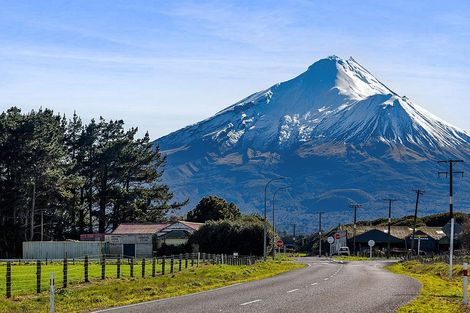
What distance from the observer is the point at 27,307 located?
934 inches

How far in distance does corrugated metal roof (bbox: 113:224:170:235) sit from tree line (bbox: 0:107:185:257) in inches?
273

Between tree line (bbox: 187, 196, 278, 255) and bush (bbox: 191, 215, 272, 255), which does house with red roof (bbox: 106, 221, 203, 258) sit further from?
bush (bbox: 191, 215, 272, 255)

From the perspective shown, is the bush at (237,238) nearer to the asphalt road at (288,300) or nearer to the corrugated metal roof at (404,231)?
the asphalt road at (288,300)

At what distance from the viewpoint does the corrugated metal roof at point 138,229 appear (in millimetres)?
94438

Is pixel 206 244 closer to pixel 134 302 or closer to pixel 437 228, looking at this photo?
pixel 134 302

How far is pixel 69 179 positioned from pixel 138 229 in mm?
9878

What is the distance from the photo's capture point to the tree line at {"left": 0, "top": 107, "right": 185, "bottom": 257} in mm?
87938

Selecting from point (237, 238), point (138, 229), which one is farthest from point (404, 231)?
point (138, 229)

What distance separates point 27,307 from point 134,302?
3.23m

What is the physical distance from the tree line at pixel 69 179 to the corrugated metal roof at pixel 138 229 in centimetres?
694

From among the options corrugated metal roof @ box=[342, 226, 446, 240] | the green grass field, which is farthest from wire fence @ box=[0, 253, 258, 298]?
corrugated metal roof @ box=[342, 226, 446, 240]

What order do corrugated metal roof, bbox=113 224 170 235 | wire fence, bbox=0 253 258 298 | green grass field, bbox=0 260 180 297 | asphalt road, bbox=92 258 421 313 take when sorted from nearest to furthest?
asphalt road, bbox=92 258 421 313 < wire fence, bbox=0 253 258 298 < green grass field, bbox=0 260 180 297 < corrugated metal roof, bbox=113 224 170 235

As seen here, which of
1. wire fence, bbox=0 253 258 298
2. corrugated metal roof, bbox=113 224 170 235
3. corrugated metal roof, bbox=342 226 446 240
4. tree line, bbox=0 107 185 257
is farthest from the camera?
corrugated metal roof, bbox=342 226 446 240

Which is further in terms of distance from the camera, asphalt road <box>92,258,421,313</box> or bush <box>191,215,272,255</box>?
bush <box>191,215,272,255</box>
